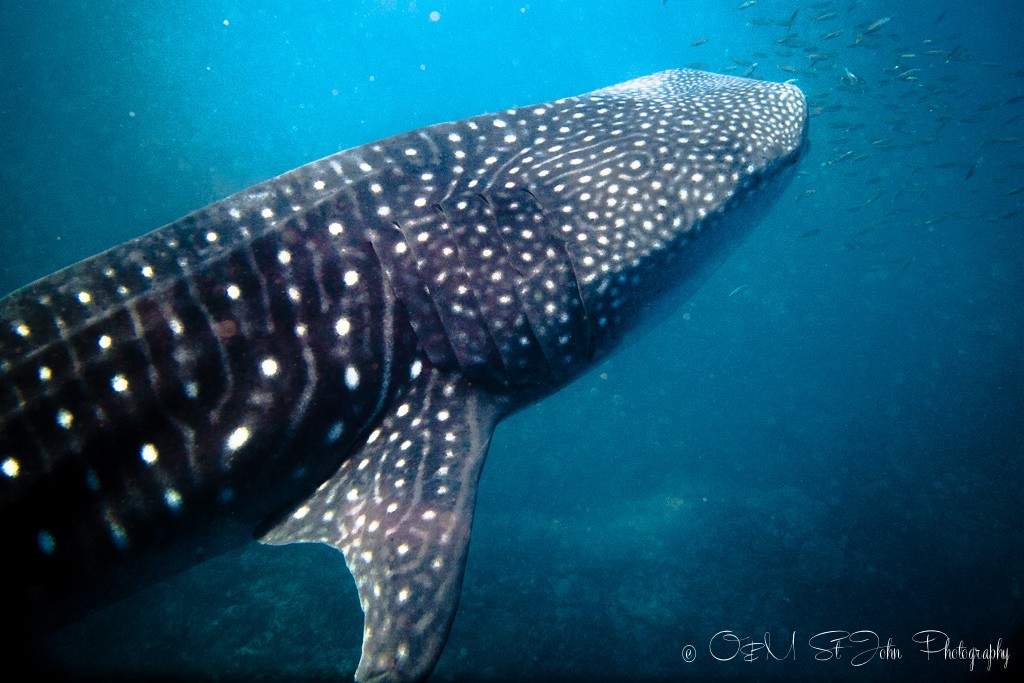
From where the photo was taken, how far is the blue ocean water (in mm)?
10352

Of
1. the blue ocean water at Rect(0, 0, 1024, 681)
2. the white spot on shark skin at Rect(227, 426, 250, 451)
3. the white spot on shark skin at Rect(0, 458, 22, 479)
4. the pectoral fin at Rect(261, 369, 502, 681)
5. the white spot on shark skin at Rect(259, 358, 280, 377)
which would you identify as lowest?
the blue ocean water at Rect(0, 0, 1024, 681)

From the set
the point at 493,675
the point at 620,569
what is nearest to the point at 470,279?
the point at 493,675

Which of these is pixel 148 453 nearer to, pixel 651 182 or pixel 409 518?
pixel 409 518

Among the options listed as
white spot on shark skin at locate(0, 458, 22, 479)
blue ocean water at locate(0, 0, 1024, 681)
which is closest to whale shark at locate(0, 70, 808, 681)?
white spot on shark skin at locate(0, 458, 22, 479)

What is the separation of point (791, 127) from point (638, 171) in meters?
1.52

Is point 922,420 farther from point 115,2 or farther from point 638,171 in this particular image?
point 115,2

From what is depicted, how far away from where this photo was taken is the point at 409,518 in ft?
7.73

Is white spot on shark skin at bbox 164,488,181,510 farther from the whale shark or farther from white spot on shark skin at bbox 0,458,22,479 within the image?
white spot on shark skin at bbox 0,458,22,479

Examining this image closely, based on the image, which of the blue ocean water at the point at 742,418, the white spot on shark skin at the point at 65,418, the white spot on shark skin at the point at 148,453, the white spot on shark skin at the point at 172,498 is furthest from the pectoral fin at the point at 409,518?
the blue ocean water at the point at 742,418

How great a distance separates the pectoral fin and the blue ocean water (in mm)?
3243

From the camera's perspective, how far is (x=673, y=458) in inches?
904

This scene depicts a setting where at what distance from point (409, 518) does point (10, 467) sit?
1635mm

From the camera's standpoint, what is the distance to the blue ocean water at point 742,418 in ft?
34.0

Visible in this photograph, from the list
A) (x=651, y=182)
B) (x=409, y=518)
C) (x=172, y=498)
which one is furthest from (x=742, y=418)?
(x=172, y=498)
